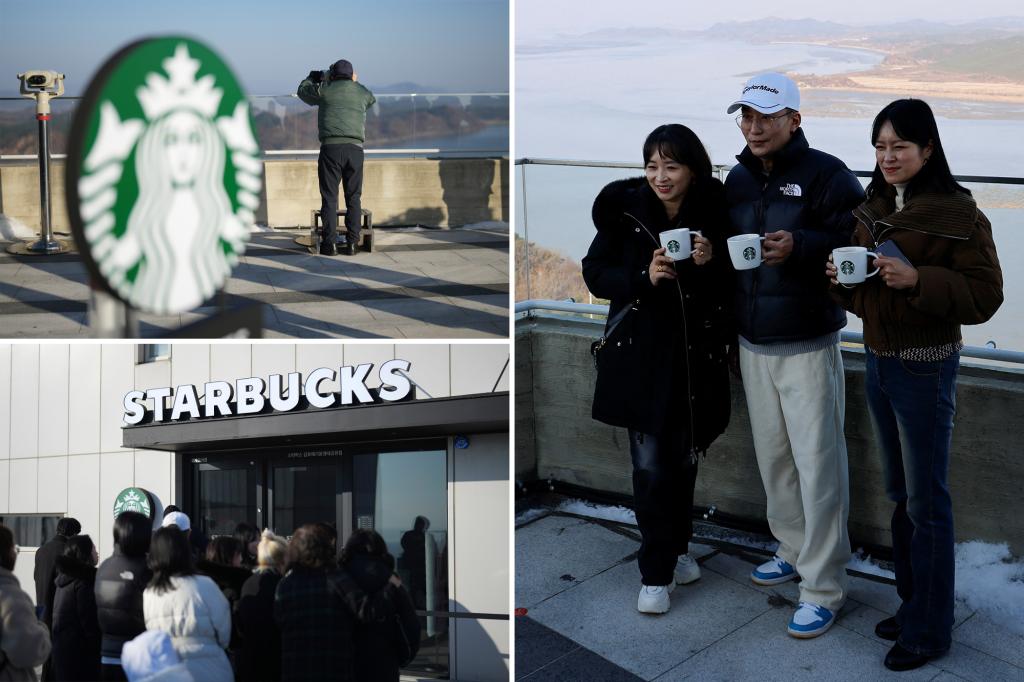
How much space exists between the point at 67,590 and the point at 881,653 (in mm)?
5062

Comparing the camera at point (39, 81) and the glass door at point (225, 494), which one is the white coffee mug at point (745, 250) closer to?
the glass door at point (225, 494)

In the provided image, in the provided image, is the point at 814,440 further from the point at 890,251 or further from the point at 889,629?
the point at 890,251

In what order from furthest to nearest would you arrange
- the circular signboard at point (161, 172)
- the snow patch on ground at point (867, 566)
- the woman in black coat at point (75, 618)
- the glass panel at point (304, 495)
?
the glass panel at point (304, 495), the woman in black coat at point (75, 618), the snow patch on ground at point (867, 566), the circular signboard at point (161, 172)

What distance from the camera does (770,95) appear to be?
165 inches

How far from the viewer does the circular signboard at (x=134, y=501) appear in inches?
435

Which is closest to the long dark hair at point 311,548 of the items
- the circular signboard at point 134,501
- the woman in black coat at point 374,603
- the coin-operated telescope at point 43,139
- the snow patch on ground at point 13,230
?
the woman in black coat at point 374,603

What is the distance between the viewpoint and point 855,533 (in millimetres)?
4992

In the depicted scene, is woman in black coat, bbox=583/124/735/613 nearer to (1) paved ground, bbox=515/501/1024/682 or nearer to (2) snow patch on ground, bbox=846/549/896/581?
(1) paved ground, bbox=515/501/1024/682

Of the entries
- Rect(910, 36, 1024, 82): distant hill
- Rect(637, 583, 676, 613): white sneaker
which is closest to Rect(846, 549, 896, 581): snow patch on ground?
Rect(637, 583, 676, 613): white sneaker

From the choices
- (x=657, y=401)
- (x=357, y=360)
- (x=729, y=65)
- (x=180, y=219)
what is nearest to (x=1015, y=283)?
(x=657, y=401)

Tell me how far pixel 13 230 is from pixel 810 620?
11292 millimetres

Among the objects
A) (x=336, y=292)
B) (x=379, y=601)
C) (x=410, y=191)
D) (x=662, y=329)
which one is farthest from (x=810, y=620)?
(x=410, y=191)

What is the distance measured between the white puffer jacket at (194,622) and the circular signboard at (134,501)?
5116 millimetres

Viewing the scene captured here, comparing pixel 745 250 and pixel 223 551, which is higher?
pixel 745 250
